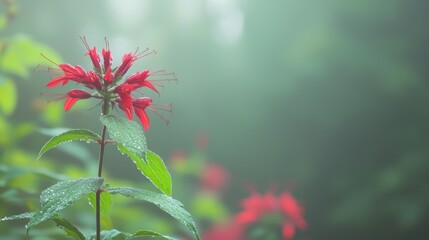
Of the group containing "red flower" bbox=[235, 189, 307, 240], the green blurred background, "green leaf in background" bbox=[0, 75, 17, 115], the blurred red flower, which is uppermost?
the green blurred background

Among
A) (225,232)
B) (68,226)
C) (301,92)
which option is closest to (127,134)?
(68,226)

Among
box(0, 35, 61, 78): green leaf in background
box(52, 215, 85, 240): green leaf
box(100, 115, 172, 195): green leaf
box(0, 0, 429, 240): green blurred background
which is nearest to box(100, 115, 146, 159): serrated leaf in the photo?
box(100, 115, 172, 195): green leaf

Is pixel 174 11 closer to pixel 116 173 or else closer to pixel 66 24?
pixel 66 24

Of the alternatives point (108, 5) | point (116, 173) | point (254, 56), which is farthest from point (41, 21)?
point (254, 56)

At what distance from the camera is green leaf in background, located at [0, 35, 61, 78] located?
3.97ft

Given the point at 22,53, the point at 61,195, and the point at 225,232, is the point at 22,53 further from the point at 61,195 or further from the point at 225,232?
the point at 225,232

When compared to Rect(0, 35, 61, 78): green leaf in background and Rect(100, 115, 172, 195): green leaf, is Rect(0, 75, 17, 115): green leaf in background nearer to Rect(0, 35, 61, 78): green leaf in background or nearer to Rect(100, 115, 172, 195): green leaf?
Rect(0, 35, 61, 78): green leaf in background

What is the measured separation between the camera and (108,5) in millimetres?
3469

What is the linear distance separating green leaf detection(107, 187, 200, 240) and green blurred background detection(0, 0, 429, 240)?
8.16 ft

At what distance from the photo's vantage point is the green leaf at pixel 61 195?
1.94 feet

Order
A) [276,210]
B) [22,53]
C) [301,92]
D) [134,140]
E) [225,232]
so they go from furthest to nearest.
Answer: [301,92] → [225,232] → [276,210] → [22,53] → [134,140]

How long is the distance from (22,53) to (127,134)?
725 millimetres

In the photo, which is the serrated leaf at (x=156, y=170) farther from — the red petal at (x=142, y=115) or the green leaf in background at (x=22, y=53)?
the green leaf in background at (x=22, y=53)

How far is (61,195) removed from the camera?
2.01ft
